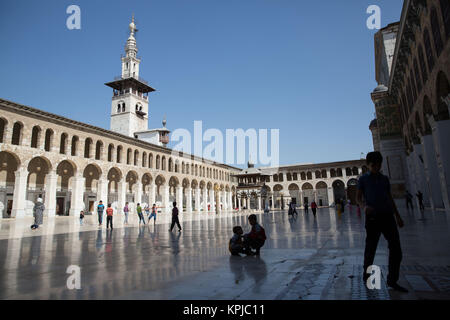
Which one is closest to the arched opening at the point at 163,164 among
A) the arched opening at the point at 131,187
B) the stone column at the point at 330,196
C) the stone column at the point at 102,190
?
the arched opening at the point at 131,187

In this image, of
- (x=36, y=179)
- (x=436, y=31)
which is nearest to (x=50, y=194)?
(x=36, y=179)

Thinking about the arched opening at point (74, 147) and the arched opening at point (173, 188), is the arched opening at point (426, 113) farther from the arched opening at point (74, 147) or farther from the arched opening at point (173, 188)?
the arched opening at point (173, 188)

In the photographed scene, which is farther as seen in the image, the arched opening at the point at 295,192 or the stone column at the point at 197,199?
the arched opening at the point at 295,192

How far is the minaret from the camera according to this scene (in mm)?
48438

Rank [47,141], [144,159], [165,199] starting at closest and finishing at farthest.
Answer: [47,141] → [144,159] → [165,199]

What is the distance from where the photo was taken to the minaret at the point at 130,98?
1907 inches

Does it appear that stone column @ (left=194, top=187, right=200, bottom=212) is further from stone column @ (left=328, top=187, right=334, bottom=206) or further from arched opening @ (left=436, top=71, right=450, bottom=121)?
arched opening @ (left=436, top=71, right=450, bottom=121)

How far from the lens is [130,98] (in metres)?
48.3

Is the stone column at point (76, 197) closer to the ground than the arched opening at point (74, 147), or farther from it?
closer to the ground

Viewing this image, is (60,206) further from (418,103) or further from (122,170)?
(418,103)

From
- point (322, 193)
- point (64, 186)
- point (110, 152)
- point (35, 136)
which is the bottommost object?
point (322, 193)

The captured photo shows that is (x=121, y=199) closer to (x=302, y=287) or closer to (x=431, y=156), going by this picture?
(x=431, y=156)
